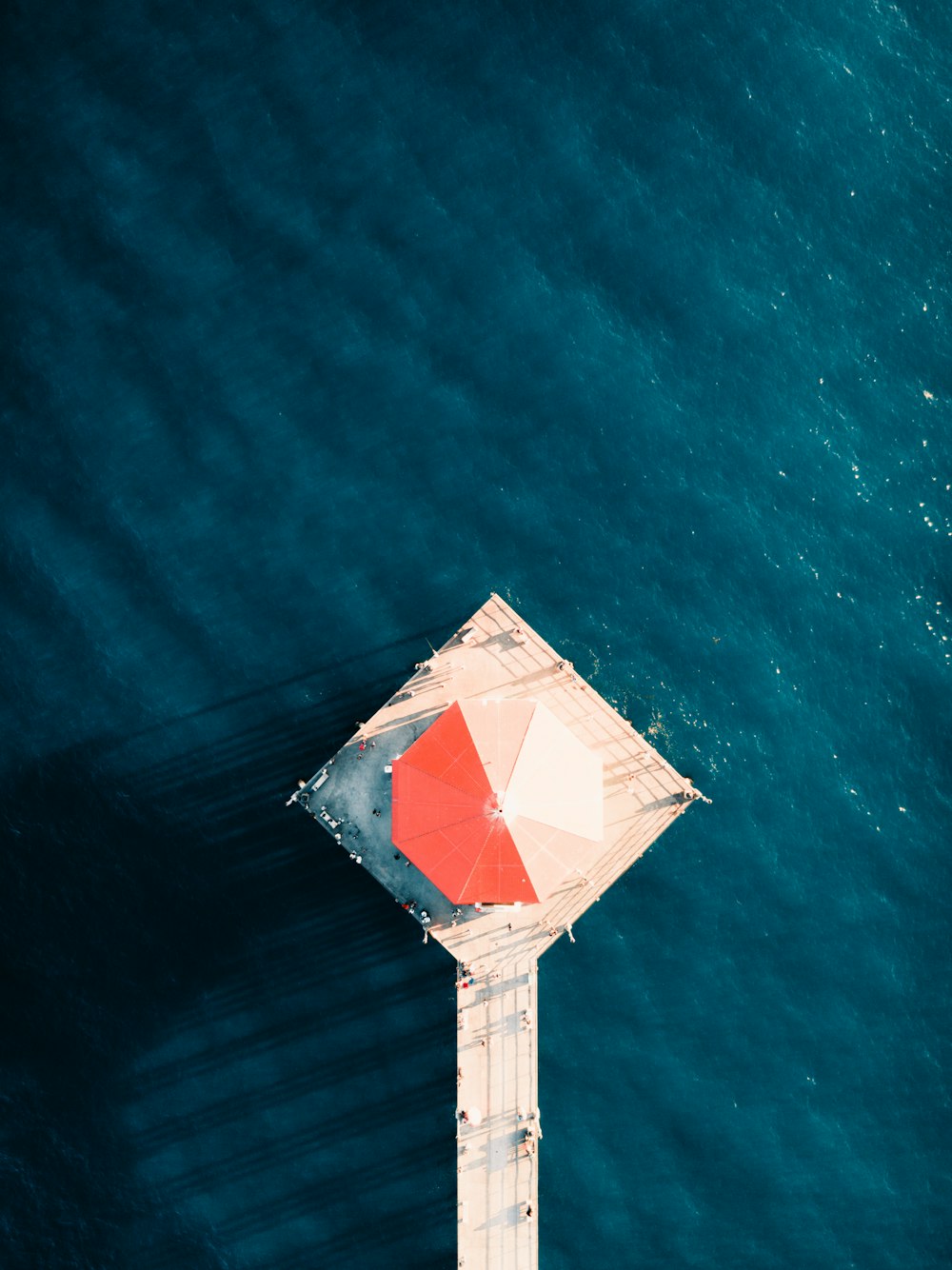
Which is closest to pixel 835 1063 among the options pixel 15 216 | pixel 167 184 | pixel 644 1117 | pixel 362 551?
pixel 644 1117

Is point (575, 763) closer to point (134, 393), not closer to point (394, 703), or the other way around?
point (394, 703)

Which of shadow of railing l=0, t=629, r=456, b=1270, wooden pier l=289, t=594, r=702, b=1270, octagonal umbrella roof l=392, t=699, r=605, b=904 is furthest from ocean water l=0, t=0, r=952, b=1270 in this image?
octagonal umbrella roof l=392, t=699, r=605, b=904

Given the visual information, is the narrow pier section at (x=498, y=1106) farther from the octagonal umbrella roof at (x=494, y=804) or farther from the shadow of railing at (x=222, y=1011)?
the octagonal umbrella roof at (x=494, y=804)

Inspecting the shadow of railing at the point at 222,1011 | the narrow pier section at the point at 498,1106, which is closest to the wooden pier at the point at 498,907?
the narrow pier section at the point at 498,1106

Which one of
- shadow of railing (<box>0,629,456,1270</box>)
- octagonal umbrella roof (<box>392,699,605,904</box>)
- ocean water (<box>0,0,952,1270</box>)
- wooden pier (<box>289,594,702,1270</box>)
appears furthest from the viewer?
shadow of railing (<box>0,629,456,1270</box>)

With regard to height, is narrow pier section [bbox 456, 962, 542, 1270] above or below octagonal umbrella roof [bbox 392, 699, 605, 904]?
below

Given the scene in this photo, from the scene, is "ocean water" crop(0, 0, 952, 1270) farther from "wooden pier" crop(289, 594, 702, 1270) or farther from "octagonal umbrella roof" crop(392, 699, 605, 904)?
"octagonal umbrella roof" crop(392, 699, 605, 904)
